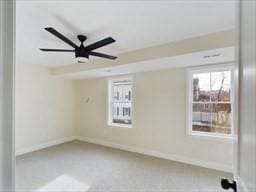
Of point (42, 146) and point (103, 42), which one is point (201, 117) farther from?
point (42, 146)

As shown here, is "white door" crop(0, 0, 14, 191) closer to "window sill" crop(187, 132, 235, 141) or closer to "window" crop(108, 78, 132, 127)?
"window sill" crop(187, 132, 235, 141)

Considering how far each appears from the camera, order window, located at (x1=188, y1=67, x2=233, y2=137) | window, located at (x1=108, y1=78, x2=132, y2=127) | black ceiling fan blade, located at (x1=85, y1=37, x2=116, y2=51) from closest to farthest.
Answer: black ceiling fan blade, located at (x1=85, y1=37, x2=116, y2=51) → window, located at (x1=188, y1=67, x2=233, y2=137) → window, located at (x1=108, y1=78, x2=132, y2=127)

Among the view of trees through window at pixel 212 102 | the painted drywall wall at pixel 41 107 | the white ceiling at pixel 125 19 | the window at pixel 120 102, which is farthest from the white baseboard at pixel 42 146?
the view of trees through window at pixel 212 102

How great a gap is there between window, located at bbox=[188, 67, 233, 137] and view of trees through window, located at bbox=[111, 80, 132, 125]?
5.61ft

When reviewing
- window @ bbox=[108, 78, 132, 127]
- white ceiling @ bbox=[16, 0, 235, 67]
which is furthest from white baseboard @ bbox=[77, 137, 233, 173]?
Answer: white ceiling @ bbox=[16, 0, 235, 67]

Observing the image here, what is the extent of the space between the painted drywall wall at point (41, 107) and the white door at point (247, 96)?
469 centimetres

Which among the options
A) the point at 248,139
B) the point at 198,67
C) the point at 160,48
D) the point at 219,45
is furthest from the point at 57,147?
the point at 248,139

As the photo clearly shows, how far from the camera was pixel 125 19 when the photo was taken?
217cm

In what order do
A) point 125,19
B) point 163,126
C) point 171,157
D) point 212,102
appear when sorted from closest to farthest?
point 125,19, point 212,102, point 171,157, point 163,126

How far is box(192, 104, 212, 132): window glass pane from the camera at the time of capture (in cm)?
363

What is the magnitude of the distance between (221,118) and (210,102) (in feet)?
1.27

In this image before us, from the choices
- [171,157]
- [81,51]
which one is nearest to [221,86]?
[171,157]

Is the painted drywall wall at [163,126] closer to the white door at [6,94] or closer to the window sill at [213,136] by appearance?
the window sill at [213,136]

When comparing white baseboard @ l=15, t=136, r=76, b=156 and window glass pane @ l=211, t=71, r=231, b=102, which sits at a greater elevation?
window glass pane @ l=211, t=71, r=231, b=102
